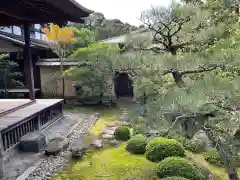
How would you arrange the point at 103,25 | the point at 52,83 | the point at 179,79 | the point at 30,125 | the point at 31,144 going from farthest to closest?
1. the point at 103,25
2. the point at 52,83
3. the point at 30,125
4. the point at 31,144
5. the point at 179,79

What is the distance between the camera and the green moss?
21.2 ft

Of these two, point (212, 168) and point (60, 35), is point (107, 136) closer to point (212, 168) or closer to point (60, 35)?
point (212, 168)

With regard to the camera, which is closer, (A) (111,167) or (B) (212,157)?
(A) (111,167)

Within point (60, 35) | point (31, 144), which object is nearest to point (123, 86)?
point (60, 35)

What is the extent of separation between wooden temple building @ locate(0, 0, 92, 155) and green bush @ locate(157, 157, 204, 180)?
343cm

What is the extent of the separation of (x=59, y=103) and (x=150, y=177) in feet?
21.0

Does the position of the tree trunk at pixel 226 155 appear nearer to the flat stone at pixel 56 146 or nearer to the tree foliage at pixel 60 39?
the flat stone at pixel 56 146

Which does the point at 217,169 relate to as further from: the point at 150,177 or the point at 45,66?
the point at 45,66

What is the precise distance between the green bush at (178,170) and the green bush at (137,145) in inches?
63.4

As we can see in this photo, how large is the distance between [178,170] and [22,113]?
512 cm

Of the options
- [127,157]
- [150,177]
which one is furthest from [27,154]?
[150,177]

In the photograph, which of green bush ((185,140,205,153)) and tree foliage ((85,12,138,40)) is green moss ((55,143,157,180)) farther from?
tree foliage ((85,12,138,40))

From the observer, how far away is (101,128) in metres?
10.8

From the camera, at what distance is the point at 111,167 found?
277 inches
